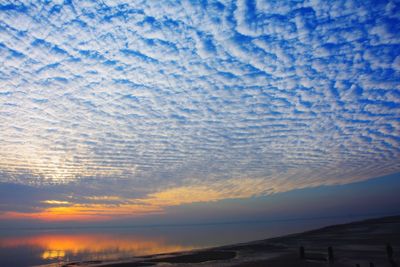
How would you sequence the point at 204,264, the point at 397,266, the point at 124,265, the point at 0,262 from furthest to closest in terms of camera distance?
1. the point at 0,262
2. the point at 124,265
3. the point at 204,264
4. the point at 397,266

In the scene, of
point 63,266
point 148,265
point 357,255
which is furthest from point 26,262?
point 357,255

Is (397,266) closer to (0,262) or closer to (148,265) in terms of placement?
(148,265)

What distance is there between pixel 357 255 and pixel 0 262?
51.2 m

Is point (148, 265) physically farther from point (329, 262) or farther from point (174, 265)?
point (329, 262)

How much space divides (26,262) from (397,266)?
165ft

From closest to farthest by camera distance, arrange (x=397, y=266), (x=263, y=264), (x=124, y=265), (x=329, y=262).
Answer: (x=397, y=266) < (x=329, y=262) < (x=263, y=264) < (x=124, y=265)

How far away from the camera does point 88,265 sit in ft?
128

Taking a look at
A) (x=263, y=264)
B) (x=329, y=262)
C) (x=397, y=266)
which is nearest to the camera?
(x=397, y=266)

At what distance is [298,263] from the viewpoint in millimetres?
31094

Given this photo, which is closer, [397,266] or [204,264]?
[397,266]

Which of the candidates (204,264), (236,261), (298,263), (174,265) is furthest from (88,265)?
(298,263)

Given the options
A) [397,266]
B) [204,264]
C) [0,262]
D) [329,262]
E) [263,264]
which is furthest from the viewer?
[0,262]

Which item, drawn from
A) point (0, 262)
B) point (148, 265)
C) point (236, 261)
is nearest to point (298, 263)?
point (236, 261)

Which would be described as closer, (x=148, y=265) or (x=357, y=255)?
(x=357, y=255)
